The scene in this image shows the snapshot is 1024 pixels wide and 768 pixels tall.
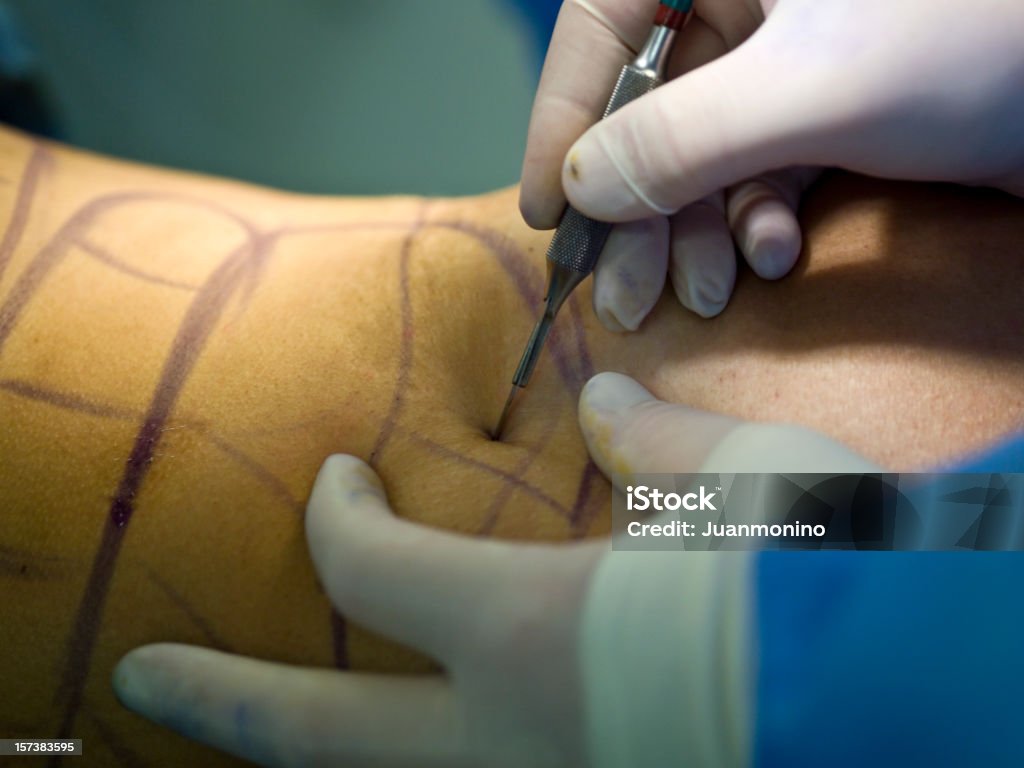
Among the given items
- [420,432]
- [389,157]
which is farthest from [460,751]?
[389,157]

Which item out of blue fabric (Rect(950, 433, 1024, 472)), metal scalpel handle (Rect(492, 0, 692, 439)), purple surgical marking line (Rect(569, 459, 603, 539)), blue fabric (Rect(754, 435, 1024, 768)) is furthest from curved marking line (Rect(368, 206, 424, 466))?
blue fabric (Rect(950, 433, 1024, 472))

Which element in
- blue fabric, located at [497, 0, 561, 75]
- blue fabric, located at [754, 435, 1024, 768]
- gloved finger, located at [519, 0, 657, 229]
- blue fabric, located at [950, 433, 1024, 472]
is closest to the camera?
blue fabric, located at [754, 435, 1024, 768]

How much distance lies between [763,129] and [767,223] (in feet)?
0.43

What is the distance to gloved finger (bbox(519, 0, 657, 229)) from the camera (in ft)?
3.34

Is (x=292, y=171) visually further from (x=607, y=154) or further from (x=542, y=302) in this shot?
(x=607, y=154)

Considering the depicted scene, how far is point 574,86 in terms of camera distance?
103 centimetres

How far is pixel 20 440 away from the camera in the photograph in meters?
0.91

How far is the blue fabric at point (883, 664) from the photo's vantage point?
2.13 feet

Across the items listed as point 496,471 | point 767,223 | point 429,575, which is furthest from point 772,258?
point 429,575

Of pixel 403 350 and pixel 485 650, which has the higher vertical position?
pixel 403 350

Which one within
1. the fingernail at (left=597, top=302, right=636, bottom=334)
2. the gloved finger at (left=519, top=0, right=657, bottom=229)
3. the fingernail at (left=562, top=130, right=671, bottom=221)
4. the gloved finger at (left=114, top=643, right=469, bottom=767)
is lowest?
the gloved finger at (left=114, top=643, right=469, bottom=767)

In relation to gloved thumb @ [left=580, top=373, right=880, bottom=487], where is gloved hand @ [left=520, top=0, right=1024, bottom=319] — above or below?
above

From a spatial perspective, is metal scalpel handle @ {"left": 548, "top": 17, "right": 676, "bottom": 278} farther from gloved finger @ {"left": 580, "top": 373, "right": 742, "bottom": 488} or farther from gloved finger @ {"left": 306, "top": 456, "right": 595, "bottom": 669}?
gloved finger @ {"left": 306, "top": 456, "right": 595, "bottom": 669}

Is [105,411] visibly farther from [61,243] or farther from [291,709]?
[291,709]
